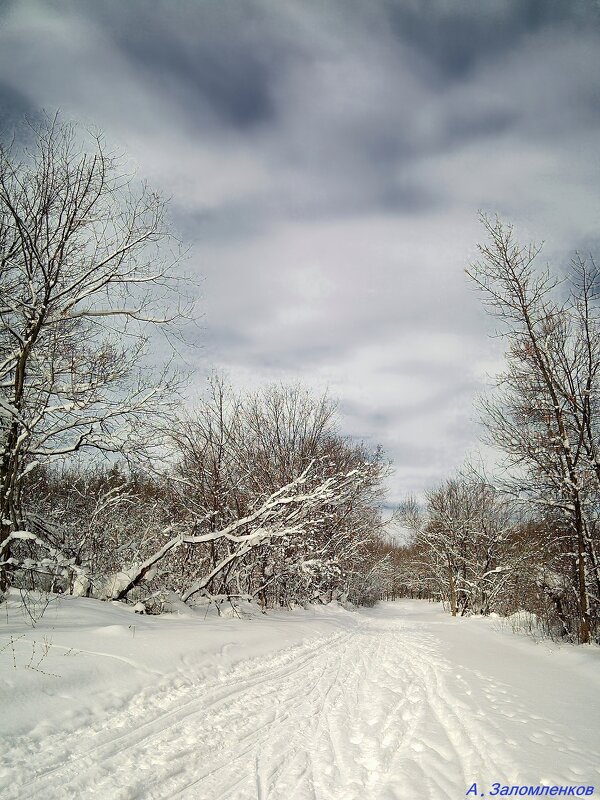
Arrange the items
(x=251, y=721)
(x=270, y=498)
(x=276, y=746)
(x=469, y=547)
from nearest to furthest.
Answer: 1. (x=276, y=746)
2. (x=251, y=721)
3. (x=270, y=498)
4. (x=469, y=547)

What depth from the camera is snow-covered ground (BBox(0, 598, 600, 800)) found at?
10.4 ft

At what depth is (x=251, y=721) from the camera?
14.6 ft

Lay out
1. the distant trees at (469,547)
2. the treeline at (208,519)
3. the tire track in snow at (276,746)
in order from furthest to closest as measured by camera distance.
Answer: the distant trees at (469,547) < the treeline at (208,519) < the tire track in snow at (276,746)

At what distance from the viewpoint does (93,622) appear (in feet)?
23.1

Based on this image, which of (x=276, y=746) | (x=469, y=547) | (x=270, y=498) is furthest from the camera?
(x=469, y=547)

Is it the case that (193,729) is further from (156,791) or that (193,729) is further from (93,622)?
(93,622)

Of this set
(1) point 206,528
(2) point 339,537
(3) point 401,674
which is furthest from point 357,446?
(3) point 401,674

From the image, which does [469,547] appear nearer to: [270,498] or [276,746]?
[270,498]

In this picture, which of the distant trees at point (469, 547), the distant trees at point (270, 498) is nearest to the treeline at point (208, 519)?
the distant trees at point (270, 498)

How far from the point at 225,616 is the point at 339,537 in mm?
12380

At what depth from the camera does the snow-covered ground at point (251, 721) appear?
10.4 feet

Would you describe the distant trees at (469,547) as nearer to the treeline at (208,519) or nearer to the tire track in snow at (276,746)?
the treeline at (208,519)

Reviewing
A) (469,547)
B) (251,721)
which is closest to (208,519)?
(251,721)

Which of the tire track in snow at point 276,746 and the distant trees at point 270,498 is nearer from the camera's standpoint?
the tire track in snow at point 276,746
